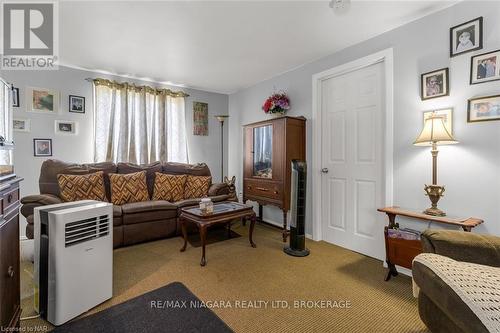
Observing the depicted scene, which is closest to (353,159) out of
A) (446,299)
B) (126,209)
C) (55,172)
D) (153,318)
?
(446,299)

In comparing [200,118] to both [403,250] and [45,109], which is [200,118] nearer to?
[45,109]

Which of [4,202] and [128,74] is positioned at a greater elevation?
[128,74]

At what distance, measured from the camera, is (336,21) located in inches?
91.4

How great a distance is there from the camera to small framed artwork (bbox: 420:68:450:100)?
2076 mm

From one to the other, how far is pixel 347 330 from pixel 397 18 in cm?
268

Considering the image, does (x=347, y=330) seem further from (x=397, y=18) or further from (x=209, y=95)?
(x=209, y=95)

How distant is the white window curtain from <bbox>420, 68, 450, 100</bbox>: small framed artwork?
357cm

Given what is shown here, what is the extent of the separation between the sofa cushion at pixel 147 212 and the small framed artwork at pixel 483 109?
3.26m

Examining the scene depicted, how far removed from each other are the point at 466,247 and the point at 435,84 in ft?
4.86

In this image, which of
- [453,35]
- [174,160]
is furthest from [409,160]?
[174,160]

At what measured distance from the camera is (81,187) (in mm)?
3020

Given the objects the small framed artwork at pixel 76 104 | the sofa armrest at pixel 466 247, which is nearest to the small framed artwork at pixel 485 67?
the sofa armrest at pixel 466 247

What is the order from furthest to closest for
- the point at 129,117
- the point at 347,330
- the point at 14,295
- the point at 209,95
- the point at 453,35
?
the point at 209,95 < the point at 129,117 < the point at 453,35 < the point at 347,330 < the point at 14,295

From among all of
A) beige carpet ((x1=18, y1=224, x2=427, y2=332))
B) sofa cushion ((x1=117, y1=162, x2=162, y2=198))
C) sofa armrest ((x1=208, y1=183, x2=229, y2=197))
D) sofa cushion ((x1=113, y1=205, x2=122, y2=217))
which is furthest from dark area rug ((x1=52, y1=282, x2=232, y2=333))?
sofa cushion ((x1=117, y1=162, x2=162, y2=198))
